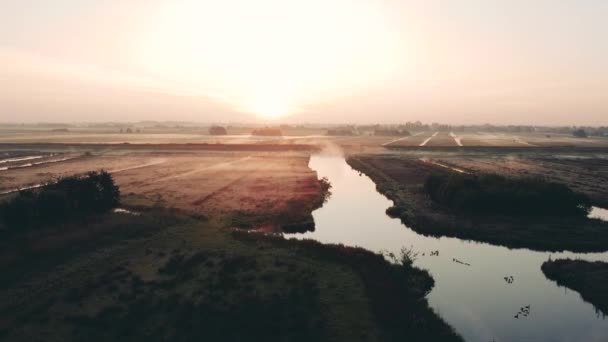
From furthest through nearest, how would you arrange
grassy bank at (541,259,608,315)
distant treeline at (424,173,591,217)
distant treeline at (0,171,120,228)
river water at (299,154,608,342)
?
distant treeline at (424,173,591,217), distant treeline at (0,171,120,228), grassy bank at (541,259,608,315), river water at (299,154,608,342)

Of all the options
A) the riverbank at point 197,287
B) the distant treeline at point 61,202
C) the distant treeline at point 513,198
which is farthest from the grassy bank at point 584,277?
the distant treeline at point 61,202

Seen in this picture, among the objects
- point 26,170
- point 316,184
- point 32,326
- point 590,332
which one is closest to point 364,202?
point 316,184

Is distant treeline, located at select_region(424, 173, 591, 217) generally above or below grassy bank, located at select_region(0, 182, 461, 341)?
above

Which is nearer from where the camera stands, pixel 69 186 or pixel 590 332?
pixel 590 332

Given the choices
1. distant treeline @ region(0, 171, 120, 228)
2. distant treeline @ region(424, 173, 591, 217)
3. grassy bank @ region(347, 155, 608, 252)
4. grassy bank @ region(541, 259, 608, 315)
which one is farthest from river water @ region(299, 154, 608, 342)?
distant treeline @ region(0, 171, 120, 228)

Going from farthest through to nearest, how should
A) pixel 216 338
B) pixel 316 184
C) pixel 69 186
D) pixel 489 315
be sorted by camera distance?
pixel 316 184
pixel 69 186
pixel 489 315
pixel 216 338

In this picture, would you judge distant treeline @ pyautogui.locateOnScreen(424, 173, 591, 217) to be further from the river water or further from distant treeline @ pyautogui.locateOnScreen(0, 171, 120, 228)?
distant treeline @ pyautogui.locateOnScreen(0, 171, 120, 228)

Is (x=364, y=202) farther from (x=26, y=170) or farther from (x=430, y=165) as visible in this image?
(x=26, y=170)
